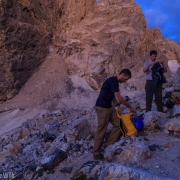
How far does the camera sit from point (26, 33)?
1170 cm

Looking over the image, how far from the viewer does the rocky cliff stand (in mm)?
11008

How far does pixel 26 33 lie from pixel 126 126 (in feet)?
30.0

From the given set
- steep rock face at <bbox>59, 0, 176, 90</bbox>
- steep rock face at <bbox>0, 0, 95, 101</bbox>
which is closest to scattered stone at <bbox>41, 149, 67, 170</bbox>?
steep rock face at <bbox>0, 0, 95, 101</bbox>

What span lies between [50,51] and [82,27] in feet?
8.43

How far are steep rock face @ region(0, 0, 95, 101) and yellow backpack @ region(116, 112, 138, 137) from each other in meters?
7.37

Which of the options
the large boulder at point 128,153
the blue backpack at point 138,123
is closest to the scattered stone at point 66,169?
the large boulder at point 128,153

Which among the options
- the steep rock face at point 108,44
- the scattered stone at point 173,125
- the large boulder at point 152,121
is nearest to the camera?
the scattered stone at point 173,125

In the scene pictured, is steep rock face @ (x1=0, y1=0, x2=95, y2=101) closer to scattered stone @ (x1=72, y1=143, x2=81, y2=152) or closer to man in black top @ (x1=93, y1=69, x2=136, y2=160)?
scattered stone @ (x1=72, y1=143, x2=81, y2=152)

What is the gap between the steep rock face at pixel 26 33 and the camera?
34.8ft

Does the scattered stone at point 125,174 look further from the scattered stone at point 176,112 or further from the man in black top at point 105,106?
the scattered stone at point 176,112

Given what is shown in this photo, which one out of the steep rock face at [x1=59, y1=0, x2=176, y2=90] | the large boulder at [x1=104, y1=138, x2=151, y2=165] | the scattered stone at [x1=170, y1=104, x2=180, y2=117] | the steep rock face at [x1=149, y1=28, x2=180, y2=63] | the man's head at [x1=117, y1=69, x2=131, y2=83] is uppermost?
the steep rock face at [x1=149, y1=28, x2=180, y2=63]

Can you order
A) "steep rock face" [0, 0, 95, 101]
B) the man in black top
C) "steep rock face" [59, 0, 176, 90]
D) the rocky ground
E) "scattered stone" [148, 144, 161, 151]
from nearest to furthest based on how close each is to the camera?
the rocky ground
"scattered stone" [148, 144, 161, 151]
the man in black top
"steep rock face" [0, 0, 95, 101]
"steep rock face" [59, 0, 176, 90]

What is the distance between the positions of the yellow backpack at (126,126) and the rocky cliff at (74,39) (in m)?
7.31

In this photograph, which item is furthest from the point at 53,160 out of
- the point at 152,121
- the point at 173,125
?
the point at 173,125
